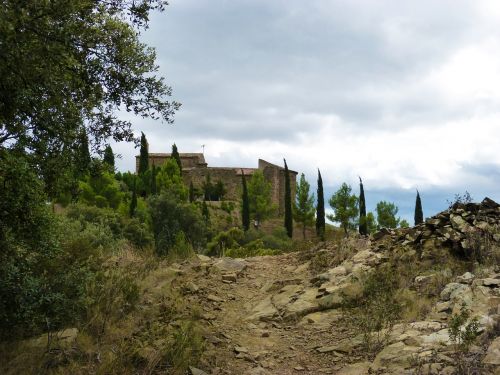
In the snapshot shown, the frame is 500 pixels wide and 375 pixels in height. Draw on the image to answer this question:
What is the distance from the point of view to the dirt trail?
25.0 feet

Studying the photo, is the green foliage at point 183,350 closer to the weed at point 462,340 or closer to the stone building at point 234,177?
the weed at point 462,340

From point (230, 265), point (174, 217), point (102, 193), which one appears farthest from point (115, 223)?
point (230, 265)

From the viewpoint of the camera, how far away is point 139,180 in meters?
57.8

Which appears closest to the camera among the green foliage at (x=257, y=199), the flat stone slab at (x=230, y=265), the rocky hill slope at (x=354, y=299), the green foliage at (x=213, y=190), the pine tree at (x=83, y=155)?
the rocky hill slope at (x=354, y=299)

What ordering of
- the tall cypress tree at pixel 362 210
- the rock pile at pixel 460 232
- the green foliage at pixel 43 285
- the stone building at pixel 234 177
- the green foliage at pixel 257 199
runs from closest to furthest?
the green foliage at pixel 43 285 → the rock pile at pixel 460 232 → the tall cypress tree at pixel 362 210 → the green foliage at pixel 257 199 → the stone building at pixel 234 177

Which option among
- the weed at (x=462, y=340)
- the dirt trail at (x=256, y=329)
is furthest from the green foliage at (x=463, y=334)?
the dirt trail at (x=256, y=329)

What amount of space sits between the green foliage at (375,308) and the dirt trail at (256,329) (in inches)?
14.7

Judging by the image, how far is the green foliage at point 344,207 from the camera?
47875mm

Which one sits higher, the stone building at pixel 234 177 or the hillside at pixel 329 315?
the stone building at pixel 234 177

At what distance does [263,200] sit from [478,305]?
172 ft

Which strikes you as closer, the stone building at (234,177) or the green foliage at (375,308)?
the green foliage at (375,308)

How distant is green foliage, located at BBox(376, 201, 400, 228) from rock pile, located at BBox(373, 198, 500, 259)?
136ft

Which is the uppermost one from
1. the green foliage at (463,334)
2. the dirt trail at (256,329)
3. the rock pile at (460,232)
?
the rock pile at (460,232)

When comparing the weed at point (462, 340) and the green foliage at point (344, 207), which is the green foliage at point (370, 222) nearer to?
the green foliage at point (344, 207)
